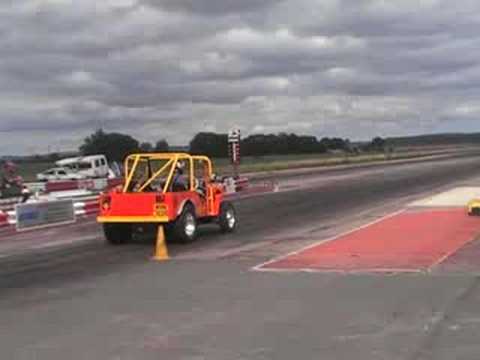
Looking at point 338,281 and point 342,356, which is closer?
point 342,356

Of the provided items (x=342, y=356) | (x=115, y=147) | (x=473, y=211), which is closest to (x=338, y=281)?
(x=342, y=356)

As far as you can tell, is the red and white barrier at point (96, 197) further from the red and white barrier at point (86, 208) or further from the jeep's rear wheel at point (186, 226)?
the jeep's rear wheel at point (186, 226)

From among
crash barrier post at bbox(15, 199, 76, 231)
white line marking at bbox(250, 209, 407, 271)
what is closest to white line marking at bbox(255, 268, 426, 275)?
white line marking at bbox(250, 209, 407, 271)

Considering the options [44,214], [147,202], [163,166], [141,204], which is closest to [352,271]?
[147,202]

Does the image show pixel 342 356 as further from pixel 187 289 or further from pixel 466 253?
pixel 466 253

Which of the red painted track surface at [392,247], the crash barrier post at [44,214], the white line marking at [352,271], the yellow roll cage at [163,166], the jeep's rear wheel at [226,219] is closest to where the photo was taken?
the white line marking at [352,271]

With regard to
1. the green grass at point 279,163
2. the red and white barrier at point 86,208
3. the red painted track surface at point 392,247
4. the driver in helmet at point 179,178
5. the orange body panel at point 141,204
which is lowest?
the green grass at point 279,163

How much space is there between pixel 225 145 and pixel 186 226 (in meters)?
101

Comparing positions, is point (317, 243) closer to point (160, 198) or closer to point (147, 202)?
point (160, 198)

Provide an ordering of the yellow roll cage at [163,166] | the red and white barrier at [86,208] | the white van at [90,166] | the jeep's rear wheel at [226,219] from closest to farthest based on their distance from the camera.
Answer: the yellow roll cage at [163,166] → the jeep's rear wheel at [226,219] → the red and white barrier at [86,208] → the white van at [90,166]

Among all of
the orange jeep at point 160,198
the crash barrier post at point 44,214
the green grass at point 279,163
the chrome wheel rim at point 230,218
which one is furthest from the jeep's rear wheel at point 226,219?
the green grass at point 279,163

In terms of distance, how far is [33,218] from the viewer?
84.1 feet

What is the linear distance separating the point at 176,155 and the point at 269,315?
9542 millimetres

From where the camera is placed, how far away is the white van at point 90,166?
6263 centimetres
